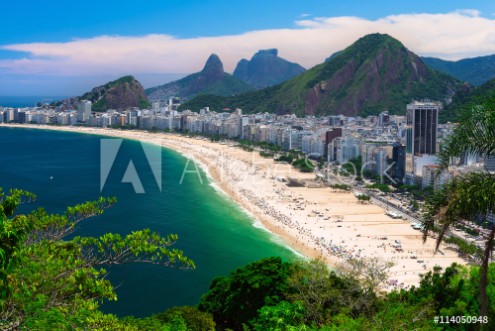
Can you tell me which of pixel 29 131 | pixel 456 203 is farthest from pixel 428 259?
pixel 29 131

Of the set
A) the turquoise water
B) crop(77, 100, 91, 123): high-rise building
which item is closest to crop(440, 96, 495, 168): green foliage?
the turquoise water

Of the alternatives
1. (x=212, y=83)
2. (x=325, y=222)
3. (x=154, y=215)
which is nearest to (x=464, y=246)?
(x=325, y=222)

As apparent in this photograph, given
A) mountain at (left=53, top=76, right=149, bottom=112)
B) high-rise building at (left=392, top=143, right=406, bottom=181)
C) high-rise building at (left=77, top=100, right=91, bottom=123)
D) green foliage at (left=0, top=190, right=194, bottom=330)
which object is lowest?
high-rise building at (left=392, top=143, right=406, bottom=181)

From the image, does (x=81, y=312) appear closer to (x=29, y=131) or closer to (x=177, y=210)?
(x=177, y=210)

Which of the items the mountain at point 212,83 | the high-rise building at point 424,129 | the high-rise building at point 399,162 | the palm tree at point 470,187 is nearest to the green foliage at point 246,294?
the palm tree at point 470,187

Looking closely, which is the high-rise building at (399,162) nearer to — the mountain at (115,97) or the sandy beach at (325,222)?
the sandy beach at (325,222)

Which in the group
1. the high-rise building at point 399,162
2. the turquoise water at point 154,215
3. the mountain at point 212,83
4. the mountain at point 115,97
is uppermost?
the mountain at point 212,83

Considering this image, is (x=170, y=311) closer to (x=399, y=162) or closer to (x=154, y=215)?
(x=154, y=215)

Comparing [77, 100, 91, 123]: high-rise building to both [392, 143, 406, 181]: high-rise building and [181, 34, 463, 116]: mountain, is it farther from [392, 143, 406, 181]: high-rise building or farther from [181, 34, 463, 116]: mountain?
[392, 143, 406, 181]: high-rise building
